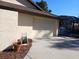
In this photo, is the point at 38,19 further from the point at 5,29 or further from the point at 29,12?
the point at 5,29

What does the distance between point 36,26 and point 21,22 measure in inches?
120

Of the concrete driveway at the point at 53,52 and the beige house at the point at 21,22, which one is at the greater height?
the beige house at the point at 21,22

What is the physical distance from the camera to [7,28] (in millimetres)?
9266

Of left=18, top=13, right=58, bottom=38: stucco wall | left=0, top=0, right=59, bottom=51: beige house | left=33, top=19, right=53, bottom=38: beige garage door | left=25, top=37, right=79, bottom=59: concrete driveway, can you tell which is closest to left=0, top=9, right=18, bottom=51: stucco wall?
→ left=0, top=0, right=59, bottom=51: beige house

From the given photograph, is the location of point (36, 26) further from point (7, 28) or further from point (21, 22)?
point (7, 28)

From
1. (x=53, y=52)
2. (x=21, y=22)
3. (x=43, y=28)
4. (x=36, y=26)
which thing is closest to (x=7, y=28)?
(x=53, y=52)

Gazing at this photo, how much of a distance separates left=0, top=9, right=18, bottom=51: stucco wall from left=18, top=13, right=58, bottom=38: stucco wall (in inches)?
138

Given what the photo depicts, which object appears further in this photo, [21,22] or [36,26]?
[36,26]

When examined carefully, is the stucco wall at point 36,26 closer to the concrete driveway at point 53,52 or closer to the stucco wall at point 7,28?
the concrete driveway at point 53,52

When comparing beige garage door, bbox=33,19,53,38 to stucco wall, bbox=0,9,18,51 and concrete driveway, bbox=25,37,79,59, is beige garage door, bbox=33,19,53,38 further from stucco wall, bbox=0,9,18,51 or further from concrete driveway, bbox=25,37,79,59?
stucco wall, bbox=0,9,18,51

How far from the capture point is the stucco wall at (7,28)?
349 inches

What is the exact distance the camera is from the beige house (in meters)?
9.09

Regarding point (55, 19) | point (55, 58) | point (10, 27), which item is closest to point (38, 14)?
point (55, 19)

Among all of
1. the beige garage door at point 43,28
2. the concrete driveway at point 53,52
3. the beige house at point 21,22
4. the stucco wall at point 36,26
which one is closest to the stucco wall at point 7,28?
the beige house at point 21,22
